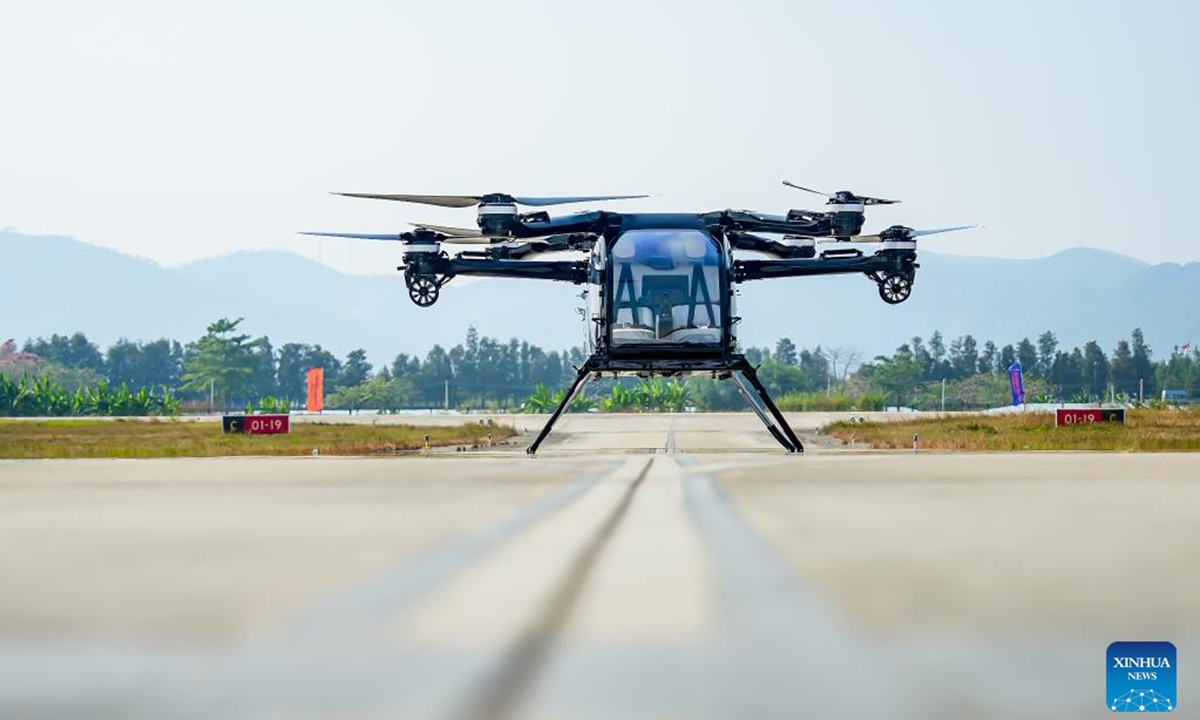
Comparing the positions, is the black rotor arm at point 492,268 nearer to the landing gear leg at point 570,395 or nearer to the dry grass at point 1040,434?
the landing gear leg at point 570,395

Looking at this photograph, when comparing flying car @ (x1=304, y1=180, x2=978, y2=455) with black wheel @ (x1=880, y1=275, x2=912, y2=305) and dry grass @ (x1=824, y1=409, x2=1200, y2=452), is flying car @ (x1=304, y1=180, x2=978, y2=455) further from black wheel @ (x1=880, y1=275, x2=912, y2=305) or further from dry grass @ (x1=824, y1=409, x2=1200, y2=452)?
dry grass @ (x1=824, y1=409, x2=1200, y2=452)

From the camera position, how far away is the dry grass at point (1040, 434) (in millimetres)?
40750

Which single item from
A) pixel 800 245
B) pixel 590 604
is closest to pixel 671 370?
pixel 800 245

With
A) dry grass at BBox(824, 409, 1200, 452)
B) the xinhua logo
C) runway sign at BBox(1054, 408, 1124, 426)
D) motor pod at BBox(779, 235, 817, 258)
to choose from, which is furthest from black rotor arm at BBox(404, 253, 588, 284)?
the xinhua logo

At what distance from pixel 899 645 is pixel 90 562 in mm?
6448

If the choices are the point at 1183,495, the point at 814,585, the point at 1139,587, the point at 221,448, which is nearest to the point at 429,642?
the point at 814,585

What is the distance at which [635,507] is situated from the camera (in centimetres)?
1703

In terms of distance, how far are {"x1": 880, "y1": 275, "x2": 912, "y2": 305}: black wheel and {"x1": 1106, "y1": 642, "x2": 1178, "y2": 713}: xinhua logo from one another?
36135mm

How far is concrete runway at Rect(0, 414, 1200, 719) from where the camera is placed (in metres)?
6.40

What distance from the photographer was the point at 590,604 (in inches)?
352

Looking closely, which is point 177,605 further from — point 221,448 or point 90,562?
point 221,448

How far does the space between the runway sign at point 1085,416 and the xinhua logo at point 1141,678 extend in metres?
51.4

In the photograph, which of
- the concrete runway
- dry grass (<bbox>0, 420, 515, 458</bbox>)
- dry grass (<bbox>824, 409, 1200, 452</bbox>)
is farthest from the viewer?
dry grass (<bbox>0, 420, 515, 458</bbox>)

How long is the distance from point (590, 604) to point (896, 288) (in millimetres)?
35356
